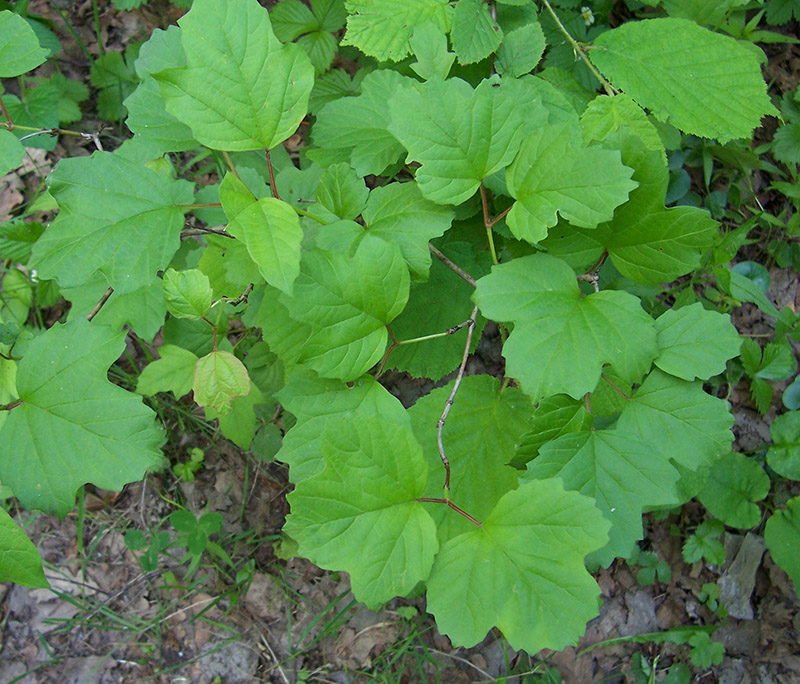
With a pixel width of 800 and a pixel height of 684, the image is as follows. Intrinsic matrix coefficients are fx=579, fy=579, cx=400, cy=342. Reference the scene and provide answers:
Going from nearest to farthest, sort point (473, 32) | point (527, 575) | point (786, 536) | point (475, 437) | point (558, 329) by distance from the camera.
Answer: point (527, 575) → point (558, 329) → point (475, 437) → point (473, 32) → point (786, 536)

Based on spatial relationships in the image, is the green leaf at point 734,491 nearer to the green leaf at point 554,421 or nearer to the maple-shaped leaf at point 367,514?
the green leaf at point 554,421

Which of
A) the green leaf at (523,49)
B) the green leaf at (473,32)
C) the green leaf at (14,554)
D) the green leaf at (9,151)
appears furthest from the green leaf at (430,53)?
the green leaf at (14,554)

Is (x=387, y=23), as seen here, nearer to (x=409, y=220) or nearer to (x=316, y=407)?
(x=409, y=220)

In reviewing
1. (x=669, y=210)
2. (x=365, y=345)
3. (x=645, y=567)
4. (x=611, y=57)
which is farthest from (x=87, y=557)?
(x=611, y=57)

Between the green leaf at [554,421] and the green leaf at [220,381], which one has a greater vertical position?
the green leaf at [220,381]

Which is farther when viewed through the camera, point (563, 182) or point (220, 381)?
point (220, 381)

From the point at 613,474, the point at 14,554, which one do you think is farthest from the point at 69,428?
the point at 613,474
